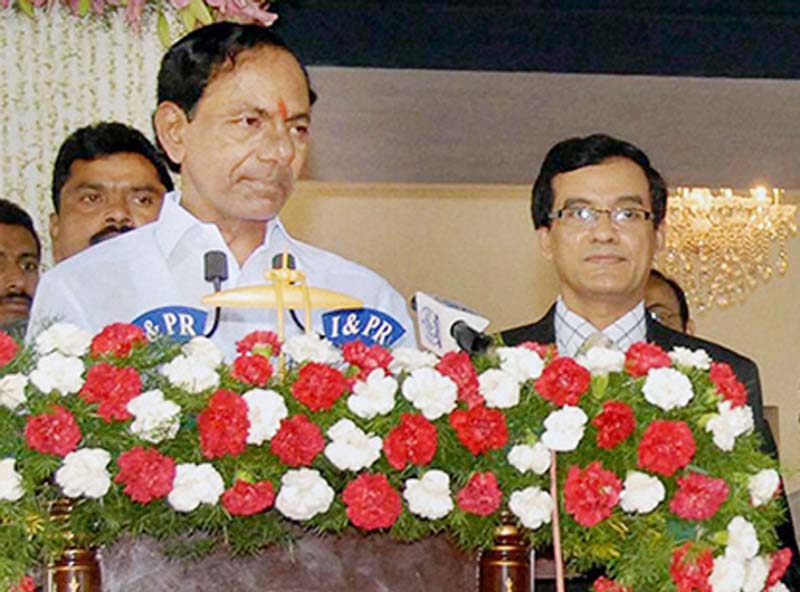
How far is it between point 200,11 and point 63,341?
71.9 inches

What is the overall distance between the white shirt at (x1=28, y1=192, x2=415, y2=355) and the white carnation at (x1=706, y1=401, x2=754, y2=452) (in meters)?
0.46

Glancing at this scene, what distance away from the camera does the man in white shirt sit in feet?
7.74

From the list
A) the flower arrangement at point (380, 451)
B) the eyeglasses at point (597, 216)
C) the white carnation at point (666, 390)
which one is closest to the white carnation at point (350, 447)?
the flower arrangement at point (380, 451)

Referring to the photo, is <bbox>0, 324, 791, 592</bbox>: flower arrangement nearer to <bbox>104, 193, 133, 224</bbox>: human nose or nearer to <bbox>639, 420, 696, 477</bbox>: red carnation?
<bbox>639, 420, 696, 477</bbox>: red carnation

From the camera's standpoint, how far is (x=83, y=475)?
182 centimetres

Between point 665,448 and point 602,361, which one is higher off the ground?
point 602,361

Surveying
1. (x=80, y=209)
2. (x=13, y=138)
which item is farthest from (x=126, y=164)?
(x=13, y=138)

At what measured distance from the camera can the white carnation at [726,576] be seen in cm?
193

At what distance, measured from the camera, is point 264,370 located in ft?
6.23

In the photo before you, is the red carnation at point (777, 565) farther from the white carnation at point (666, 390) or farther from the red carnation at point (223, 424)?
the red carnation at point (223, 424)

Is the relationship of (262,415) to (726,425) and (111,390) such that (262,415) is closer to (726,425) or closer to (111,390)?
(111,390)

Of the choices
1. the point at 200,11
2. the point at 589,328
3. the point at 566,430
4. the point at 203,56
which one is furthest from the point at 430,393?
the point at 200,11

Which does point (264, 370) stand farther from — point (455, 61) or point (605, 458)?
point (455, 61)

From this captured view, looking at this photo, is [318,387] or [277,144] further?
[277,144]
